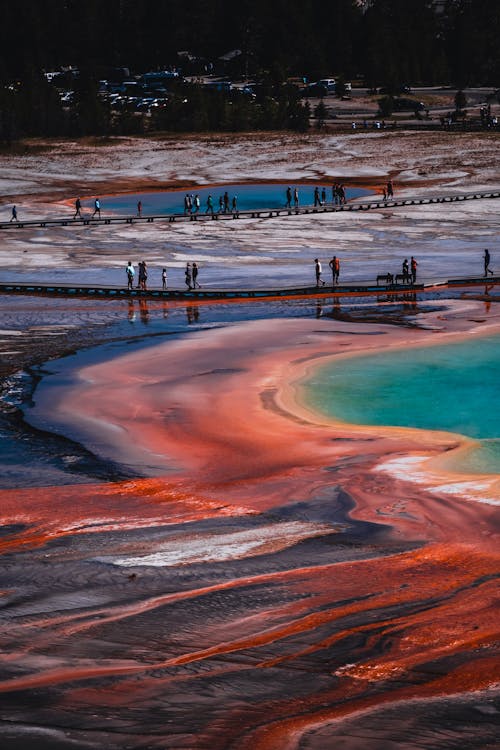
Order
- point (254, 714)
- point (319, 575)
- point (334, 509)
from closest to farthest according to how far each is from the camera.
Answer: point (254, 714) → point (319, 575) → point (334, 509)

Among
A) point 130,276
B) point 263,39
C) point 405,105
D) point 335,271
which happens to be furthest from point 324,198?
point 263,39

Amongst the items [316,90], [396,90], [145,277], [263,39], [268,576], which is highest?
[263,39]

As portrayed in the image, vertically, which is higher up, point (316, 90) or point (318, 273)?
point (316, 90)

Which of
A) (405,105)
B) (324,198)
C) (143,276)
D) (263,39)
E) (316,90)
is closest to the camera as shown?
(143,276)

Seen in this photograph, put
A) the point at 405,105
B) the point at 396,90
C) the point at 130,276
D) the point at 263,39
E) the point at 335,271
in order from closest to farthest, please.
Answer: the point at 130,276 → the point at 335,271 → the point at 405,105 → the point at 396,90 → the point at 263,39

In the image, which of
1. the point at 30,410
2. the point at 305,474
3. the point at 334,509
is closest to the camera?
the point at 334,509

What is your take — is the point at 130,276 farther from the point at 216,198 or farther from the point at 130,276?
the point at 216,198

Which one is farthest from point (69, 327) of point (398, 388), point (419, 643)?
point (419, 643)

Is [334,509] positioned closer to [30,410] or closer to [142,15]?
[30,410]
